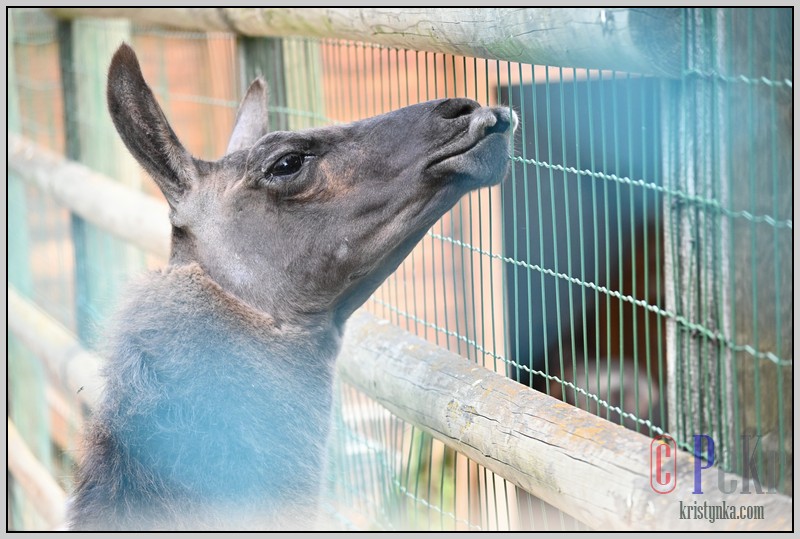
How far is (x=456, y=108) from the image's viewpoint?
2.61 meters

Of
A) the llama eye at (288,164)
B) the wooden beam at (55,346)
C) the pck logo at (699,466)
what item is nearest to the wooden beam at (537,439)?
the pck logo at (699,466)

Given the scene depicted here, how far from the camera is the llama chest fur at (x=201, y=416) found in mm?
2535

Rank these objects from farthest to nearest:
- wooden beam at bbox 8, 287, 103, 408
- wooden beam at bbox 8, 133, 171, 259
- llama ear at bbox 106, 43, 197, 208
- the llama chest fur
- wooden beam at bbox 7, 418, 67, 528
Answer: wooden beam at bbox 7, 418, 67, 528 < wooden beam at bbox 8, 287, 103, 408 < wooden beam at bbox 8, 133, 171, 259 < llama ear at bbox 106, 43, 197, 208 < the llama chest fur

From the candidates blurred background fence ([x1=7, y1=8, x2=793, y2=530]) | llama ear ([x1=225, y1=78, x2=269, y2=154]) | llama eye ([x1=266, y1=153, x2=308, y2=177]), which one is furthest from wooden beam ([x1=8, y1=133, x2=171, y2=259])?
llama eye ([x1=266, y1=153, x2=308, y2=177])

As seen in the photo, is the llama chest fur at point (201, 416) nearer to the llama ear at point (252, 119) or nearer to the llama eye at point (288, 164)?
the llama eye at point (288, 164)

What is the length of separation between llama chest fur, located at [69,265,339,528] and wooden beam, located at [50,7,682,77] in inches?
35.8

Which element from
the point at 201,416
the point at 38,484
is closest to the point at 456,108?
the point at 201,416

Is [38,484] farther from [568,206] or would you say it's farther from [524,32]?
[524,32]

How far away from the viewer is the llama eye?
2758 mm

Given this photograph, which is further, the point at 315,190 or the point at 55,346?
the point at 55,346

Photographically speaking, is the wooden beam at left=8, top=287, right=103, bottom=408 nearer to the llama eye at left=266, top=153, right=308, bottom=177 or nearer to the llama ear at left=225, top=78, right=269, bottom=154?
the llama ear at left=225, top=78, right=269, bottom=154

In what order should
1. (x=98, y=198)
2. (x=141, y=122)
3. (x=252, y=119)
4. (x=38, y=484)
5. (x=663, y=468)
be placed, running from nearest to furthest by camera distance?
(x=663, y=468) → (x=141, y=122) → (x=252, y=119) → (x=98, y=198) → (x=38, y=484)

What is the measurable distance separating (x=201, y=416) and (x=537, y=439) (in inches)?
35.9

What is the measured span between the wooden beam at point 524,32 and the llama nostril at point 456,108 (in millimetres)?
133
